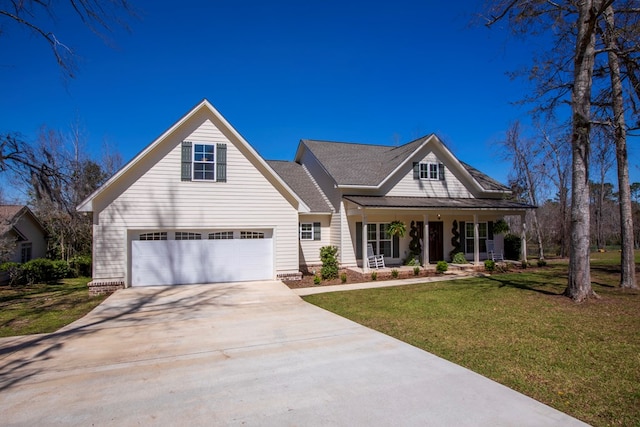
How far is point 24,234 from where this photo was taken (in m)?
20.7

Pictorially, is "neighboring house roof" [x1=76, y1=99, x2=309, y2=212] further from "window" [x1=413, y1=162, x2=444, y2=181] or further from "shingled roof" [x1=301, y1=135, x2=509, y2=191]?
"window" [x1=413, y1=162, x2=444, y2=181]

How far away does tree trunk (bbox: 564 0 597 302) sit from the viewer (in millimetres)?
10070

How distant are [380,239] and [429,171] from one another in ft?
15.4

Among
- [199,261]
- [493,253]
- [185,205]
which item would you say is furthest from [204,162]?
[493,253]

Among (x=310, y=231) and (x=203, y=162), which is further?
(x=310, y=231)

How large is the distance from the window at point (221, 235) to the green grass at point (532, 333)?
4.59 meters

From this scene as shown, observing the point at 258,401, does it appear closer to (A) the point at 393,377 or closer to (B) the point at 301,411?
(B) the point at 301,411

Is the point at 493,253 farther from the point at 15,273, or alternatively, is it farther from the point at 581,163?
the point at 15,273

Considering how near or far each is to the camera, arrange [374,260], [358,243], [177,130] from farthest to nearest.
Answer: [358,243] → [374,260] → [177,130]

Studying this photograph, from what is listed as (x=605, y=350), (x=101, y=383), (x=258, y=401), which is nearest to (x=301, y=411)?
(x=258, y=401)

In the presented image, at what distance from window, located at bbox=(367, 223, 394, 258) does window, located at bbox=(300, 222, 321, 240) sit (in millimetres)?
2527

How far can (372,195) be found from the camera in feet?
58.1

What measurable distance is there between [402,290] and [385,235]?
19.3ft

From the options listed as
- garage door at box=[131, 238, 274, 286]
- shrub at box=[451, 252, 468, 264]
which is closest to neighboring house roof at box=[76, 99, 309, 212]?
garage door at box=[131, 238, 274, 286]
